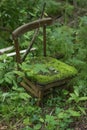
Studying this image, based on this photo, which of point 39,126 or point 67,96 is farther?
point 67,96

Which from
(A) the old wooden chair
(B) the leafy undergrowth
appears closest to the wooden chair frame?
(A) the old wooden chair

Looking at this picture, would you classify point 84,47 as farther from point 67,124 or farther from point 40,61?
point 67,124

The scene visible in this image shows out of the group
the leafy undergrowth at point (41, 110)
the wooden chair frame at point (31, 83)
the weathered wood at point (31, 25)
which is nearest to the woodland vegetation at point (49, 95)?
the leafy undergrowth at point (41, 110)

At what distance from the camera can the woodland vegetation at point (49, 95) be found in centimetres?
398

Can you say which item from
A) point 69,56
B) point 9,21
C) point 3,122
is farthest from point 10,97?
point 9,21

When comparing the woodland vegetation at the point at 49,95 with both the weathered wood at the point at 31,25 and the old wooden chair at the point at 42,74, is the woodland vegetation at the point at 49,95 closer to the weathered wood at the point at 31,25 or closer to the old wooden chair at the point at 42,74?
the old wooden chair at the point at 42,74

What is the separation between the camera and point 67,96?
4566 mm

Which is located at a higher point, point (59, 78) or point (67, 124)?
point (59, 78)

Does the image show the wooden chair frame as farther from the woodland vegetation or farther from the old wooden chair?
the woodland vegetation

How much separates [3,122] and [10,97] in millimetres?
497

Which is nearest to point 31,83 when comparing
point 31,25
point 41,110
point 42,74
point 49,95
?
point 42,74

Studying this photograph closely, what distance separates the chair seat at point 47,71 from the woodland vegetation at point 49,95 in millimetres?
177

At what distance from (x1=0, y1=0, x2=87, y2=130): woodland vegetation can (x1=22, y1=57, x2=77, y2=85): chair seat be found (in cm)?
18

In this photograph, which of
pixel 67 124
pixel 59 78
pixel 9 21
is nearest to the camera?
pixel 67 124
